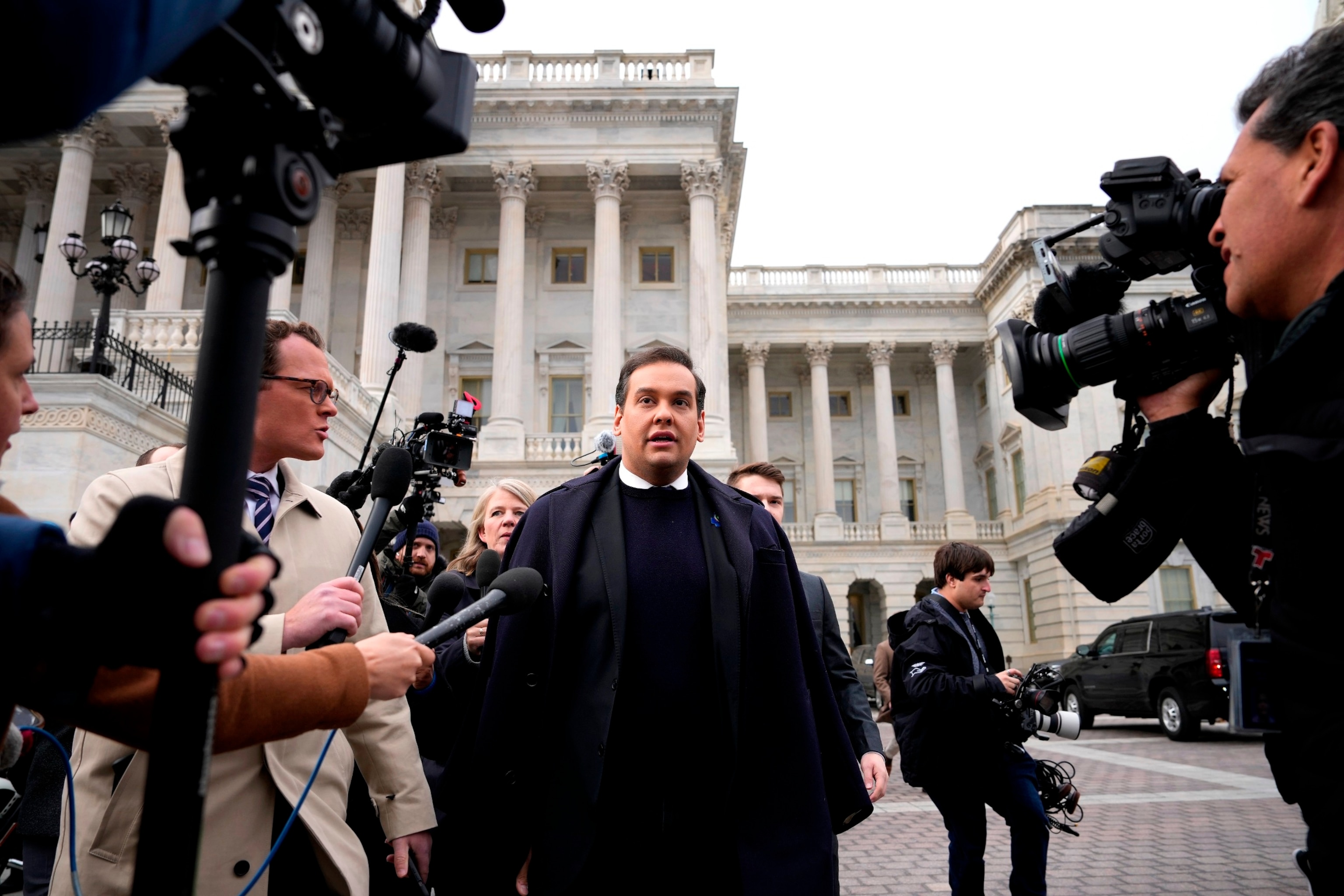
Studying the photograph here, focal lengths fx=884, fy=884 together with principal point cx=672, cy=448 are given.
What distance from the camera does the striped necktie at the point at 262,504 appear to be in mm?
2713

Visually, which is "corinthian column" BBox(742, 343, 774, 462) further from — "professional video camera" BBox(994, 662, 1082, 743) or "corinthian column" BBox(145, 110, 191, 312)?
"professional video camera" BBox(994, 662, 1082, 743)

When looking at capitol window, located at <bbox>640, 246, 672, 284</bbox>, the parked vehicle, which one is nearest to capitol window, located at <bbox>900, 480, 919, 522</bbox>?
the parked vehicle

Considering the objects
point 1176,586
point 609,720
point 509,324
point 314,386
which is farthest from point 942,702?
point 1176,586

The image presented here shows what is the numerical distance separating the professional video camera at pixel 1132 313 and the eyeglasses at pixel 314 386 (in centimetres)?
214

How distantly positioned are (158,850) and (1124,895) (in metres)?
6.11

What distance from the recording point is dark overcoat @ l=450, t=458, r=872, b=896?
2537 mm

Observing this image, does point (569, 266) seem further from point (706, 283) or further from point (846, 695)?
point (846, 695)

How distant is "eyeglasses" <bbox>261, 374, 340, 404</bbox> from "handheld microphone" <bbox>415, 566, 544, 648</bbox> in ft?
3.79

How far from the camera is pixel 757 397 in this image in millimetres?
41344

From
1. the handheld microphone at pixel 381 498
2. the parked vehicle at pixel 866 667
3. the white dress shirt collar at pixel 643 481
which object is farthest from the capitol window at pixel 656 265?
the handheld microphone at pixel 381 498

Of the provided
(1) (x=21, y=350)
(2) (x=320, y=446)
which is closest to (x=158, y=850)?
(1) (x=21, y=350)

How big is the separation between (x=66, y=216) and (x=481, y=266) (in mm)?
12635

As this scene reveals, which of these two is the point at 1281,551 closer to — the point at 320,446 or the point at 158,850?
the point at 158,850

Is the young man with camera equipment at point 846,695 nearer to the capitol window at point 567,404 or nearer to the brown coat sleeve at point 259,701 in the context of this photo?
the brown coat sleeve at point 259,701
